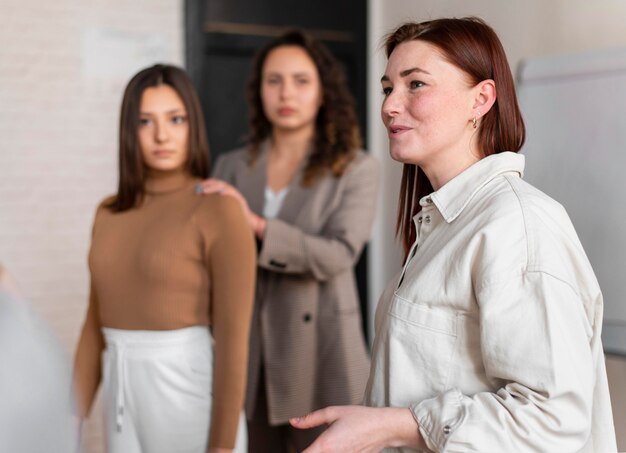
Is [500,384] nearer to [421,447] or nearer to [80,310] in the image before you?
[421,447]

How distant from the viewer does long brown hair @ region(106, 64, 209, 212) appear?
217 cm

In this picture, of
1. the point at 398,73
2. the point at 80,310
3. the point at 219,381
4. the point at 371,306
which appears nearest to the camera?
the point at 398,73

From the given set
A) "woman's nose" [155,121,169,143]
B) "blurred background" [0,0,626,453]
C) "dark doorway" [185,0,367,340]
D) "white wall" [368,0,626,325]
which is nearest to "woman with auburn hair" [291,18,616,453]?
"woman's nose" [155,121,169,143]

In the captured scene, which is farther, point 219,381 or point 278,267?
point 278,267

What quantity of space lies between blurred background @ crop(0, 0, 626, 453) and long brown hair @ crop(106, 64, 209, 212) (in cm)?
162

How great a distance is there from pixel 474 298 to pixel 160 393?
106 centimetres

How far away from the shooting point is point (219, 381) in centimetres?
204

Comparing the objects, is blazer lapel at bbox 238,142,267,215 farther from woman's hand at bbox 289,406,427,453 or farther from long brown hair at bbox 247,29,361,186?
woman's hand at bbox 289,406,427,453

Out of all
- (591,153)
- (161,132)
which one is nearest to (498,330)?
(161,132)

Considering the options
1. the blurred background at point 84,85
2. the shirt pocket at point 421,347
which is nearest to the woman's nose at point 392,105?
the shirt pocket at point 421,347

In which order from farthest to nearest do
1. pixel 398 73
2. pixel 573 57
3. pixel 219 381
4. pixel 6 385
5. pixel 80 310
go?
pixel 80 310 < pixel 573 57 < pixel 219 381 < pixel 398 73 < pixel 6 385

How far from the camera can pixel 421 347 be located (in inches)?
48.8

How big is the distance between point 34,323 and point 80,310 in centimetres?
303

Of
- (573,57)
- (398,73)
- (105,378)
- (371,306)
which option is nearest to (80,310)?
(371,306)
